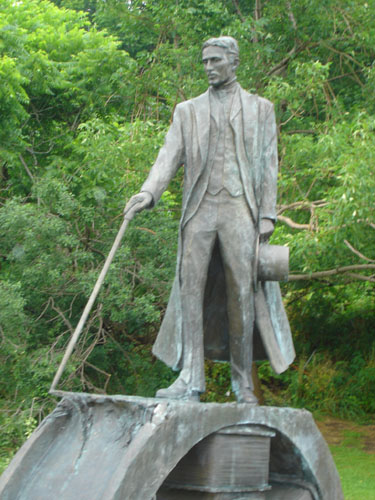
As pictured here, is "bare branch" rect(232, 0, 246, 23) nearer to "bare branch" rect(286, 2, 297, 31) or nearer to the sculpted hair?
"bare branch" rect(286, 2, 297, 31)

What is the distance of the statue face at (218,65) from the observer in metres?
5.17

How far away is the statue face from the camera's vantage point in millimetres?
5168

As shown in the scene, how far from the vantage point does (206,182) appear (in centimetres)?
517

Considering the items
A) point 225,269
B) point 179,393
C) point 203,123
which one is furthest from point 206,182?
point 179,393

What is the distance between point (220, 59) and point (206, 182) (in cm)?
74

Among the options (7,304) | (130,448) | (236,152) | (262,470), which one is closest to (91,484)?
(130,448)

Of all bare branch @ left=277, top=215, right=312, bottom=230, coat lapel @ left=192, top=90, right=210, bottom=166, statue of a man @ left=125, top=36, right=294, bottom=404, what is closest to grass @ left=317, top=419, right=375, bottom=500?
bare branch @ left=277, top=215, right=312, bottom=230

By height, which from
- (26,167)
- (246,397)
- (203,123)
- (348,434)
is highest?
(203,123)

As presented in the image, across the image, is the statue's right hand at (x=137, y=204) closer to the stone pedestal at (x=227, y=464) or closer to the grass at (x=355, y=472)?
the stone pedestal at (x=227, y=464)

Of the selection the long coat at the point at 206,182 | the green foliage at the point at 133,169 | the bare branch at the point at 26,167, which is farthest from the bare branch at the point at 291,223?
the long coat at the point at 206,182

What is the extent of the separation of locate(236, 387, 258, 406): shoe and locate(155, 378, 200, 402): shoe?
0.83 ft

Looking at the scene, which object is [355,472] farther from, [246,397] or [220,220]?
[220,220]

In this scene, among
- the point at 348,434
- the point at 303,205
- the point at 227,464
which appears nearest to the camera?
the point at 227,464

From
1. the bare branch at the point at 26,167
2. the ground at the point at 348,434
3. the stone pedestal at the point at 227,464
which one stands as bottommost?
the ground at the point at 348,434
